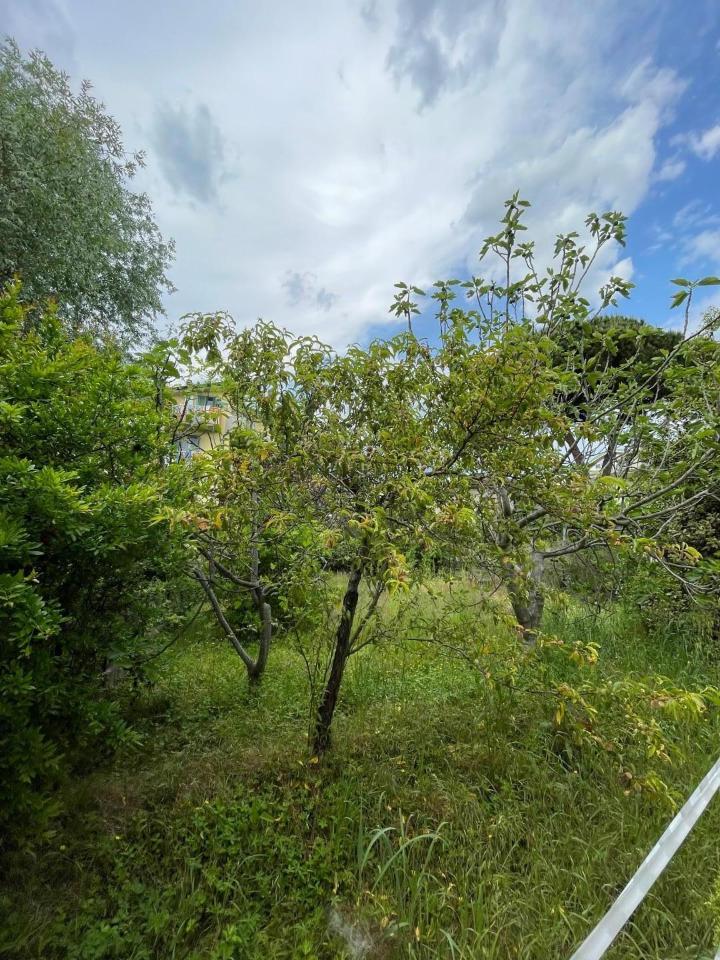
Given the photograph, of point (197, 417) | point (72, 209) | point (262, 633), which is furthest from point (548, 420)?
point (72, 209)

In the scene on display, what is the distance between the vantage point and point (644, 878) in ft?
4.06

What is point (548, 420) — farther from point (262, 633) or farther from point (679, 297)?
point (262, 633)

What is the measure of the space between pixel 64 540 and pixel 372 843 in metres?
1.86

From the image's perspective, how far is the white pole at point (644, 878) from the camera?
1.06m

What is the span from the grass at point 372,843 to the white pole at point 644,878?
10cm

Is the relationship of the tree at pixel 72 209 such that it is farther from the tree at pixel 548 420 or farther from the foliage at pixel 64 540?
the tree at pixel 548 420

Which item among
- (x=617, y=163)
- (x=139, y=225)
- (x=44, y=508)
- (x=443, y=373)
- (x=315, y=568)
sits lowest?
(x=315, y=568)

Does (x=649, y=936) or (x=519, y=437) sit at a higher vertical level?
(x=519, y=437)

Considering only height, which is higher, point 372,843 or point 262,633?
point 262,633

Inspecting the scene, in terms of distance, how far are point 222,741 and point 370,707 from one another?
1.09m

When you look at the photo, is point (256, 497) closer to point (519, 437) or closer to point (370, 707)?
point (519, 437)

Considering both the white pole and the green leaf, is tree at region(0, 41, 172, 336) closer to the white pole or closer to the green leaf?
the green leaf

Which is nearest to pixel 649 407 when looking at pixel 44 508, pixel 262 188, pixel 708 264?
pixel 708 264

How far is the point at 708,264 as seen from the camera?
280cm
